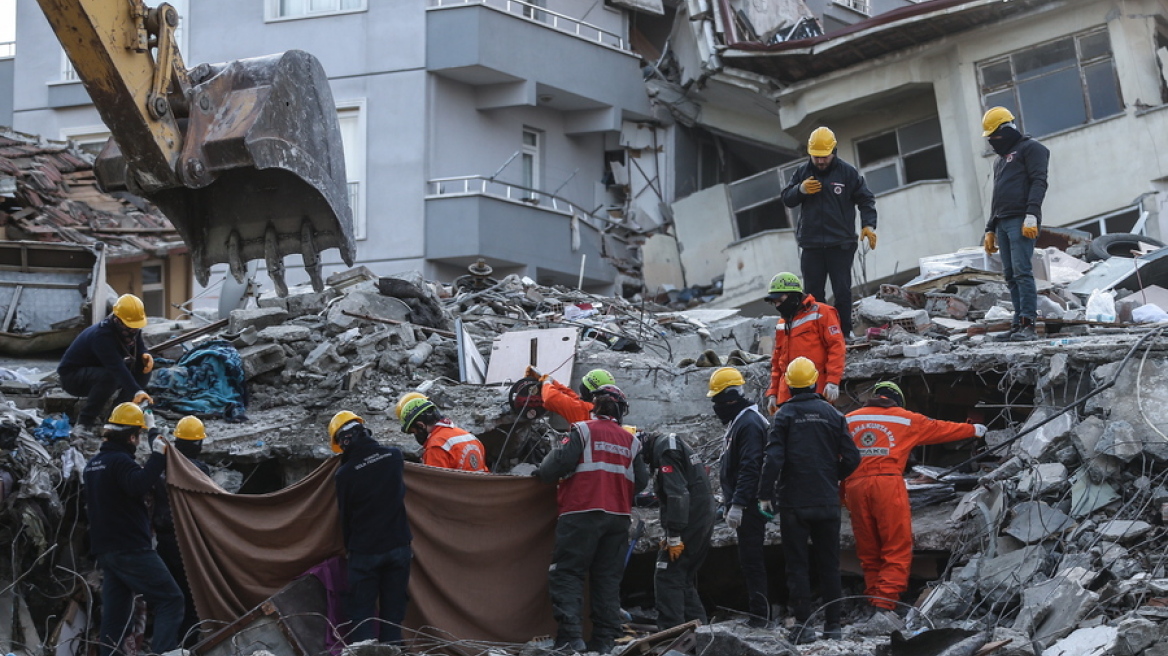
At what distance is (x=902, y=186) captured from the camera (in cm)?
2188

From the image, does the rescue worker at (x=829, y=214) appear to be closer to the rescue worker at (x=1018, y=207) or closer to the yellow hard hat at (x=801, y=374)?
the rescue worker at (x=1018, y=207)

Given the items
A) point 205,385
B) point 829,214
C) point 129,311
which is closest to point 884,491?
point 829,214

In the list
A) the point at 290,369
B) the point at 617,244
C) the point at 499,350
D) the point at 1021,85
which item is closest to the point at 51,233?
the point at 290,369

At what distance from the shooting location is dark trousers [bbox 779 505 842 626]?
9.16 meters

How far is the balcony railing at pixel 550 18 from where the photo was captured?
2347 cm

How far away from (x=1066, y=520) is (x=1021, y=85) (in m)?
12.3

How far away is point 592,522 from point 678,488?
2.04 feet

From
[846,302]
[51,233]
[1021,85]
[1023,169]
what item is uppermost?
[1021,85]

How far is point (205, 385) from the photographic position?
41.6ft

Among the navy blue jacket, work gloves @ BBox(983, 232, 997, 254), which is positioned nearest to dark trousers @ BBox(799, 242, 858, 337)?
work gloves @ BBox(983, 232, 997, 254)

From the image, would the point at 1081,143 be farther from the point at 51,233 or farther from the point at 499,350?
the point at 51,233

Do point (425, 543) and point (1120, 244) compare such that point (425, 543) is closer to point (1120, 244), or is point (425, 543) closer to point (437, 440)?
point (437, 440)

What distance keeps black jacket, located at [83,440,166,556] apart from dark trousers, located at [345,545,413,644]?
4.63 feet

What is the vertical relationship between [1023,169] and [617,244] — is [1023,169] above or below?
below
